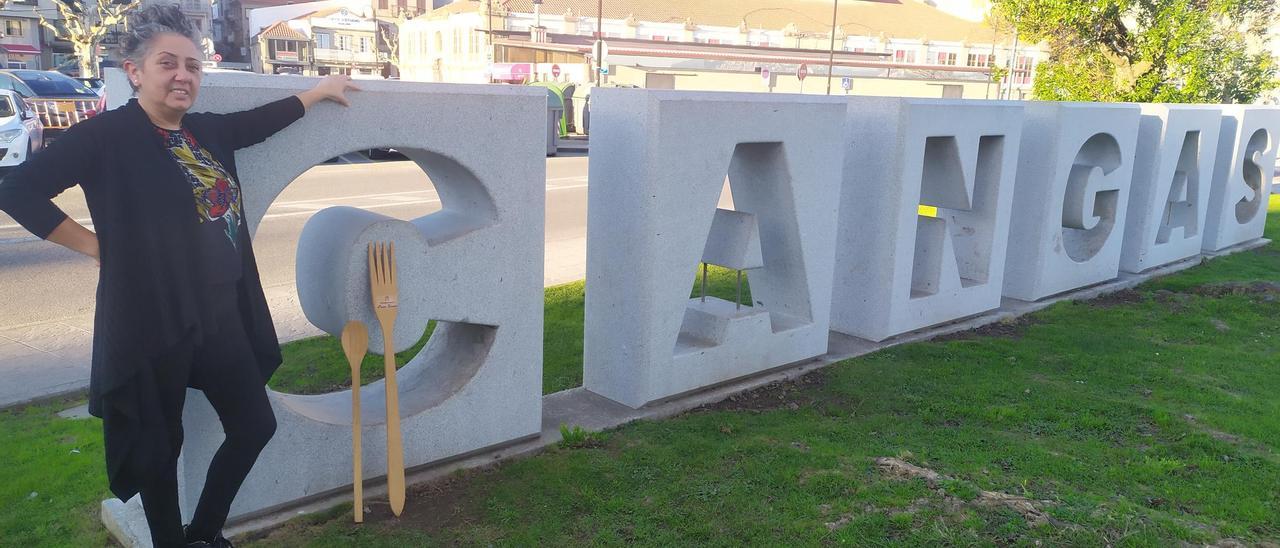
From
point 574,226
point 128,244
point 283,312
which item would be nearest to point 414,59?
point 574,226

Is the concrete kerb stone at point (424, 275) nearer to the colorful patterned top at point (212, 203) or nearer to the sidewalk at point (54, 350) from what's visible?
the colorful patterned top at point (212, 203)

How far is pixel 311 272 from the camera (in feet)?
13.6

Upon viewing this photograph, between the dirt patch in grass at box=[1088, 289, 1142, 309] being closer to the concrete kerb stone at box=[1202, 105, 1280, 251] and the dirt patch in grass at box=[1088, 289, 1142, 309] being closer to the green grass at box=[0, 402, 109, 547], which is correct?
the concrete kerb stone at box=[1202, 105, 1280, 251]

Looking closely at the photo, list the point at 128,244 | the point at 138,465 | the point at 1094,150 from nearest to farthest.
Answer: the point at 128,244 → the point at 138,465 → the point at 1094,150

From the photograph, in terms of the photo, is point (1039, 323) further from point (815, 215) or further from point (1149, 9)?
point (1149, 9)

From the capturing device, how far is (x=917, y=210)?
694cm

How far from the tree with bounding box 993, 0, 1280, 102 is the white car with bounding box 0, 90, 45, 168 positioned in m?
15.3

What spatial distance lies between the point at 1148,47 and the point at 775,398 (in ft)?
34.8

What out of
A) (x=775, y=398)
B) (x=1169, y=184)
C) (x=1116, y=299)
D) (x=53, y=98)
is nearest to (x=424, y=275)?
(x=775, y=398)

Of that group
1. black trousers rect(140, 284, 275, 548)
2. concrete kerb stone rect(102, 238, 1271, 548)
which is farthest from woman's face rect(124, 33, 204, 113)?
concrete kerb stone rect(102, 238, 1271, 548)

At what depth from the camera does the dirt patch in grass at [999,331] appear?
7.31m

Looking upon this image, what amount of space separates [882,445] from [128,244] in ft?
11.8

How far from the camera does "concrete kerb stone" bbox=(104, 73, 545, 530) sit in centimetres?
382

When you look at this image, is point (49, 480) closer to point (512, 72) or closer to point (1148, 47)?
point (1148, 47)
